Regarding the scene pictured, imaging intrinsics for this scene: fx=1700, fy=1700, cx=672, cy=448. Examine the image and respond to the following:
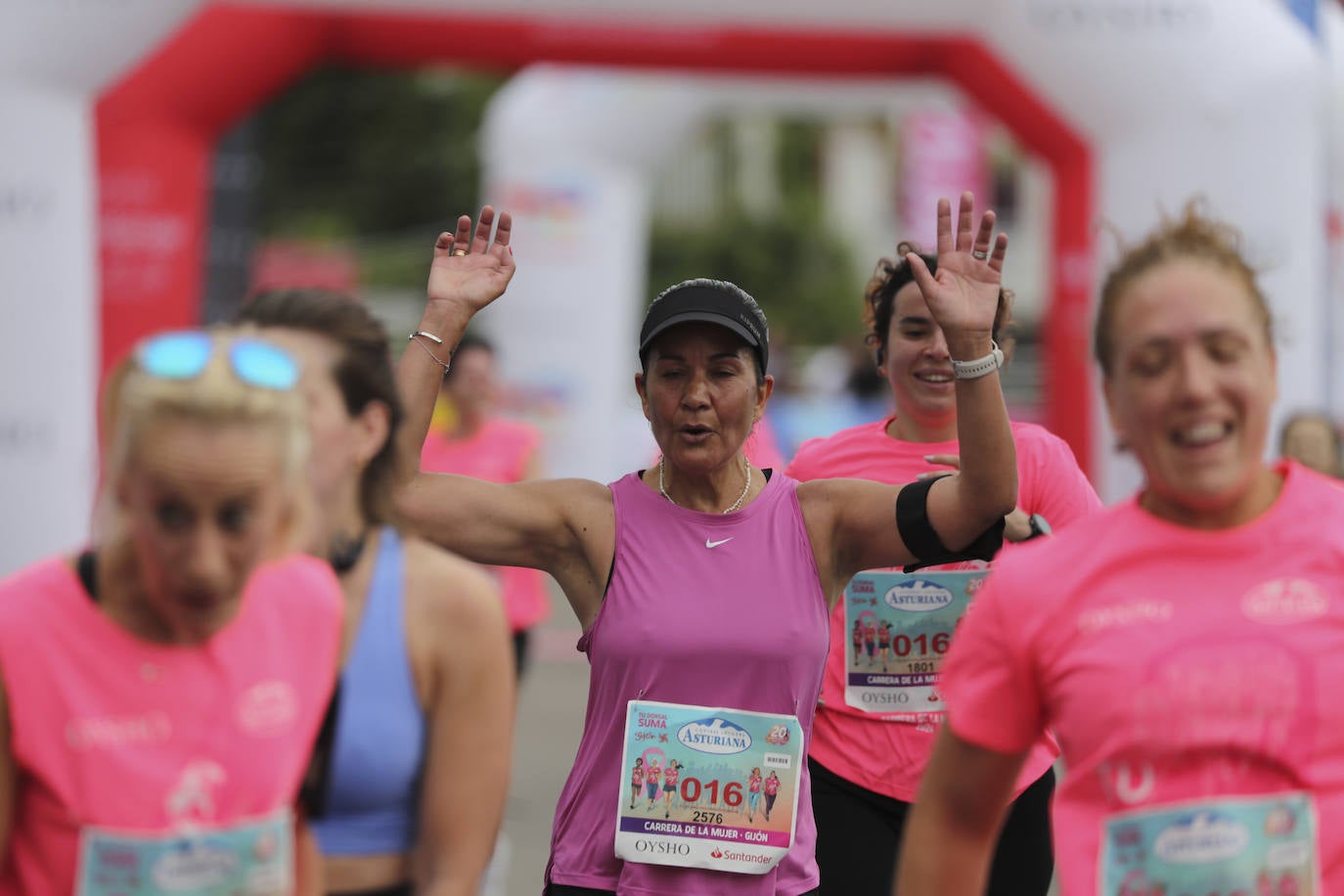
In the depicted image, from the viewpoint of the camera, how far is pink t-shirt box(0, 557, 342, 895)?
1871 mm

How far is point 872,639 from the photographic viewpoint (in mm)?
3463

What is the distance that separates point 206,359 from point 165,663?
346mm

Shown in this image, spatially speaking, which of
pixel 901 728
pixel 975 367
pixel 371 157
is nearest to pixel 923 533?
pixel 975 367

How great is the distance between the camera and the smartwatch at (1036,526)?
3.30 meters

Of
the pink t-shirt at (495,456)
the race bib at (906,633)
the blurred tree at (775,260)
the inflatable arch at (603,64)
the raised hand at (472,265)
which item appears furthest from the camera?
the blurred tree at (775,260)

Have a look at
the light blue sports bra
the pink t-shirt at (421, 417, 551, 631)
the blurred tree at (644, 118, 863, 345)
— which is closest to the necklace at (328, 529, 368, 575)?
the light blue sports bra

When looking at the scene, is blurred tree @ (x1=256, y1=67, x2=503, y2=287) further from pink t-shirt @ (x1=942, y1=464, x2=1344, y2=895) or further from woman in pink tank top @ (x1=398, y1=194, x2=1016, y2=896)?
pink t-shirt @ (x1=942, y1=464, x2=1344, y2=895)

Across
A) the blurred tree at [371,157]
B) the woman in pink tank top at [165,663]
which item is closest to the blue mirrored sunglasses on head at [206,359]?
the woman in pink tank top at [165,663]

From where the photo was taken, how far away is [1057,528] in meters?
3.49

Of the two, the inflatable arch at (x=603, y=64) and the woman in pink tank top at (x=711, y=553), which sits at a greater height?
the inflatable arch at (x=603, y=64)

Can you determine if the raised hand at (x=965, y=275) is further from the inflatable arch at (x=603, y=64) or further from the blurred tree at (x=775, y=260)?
the blurred tree at (x=775, y=260)

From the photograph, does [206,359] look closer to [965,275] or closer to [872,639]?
[965,275]

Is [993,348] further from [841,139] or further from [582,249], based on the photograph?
[841,139]

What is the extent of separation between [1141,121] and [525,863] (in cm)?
470
